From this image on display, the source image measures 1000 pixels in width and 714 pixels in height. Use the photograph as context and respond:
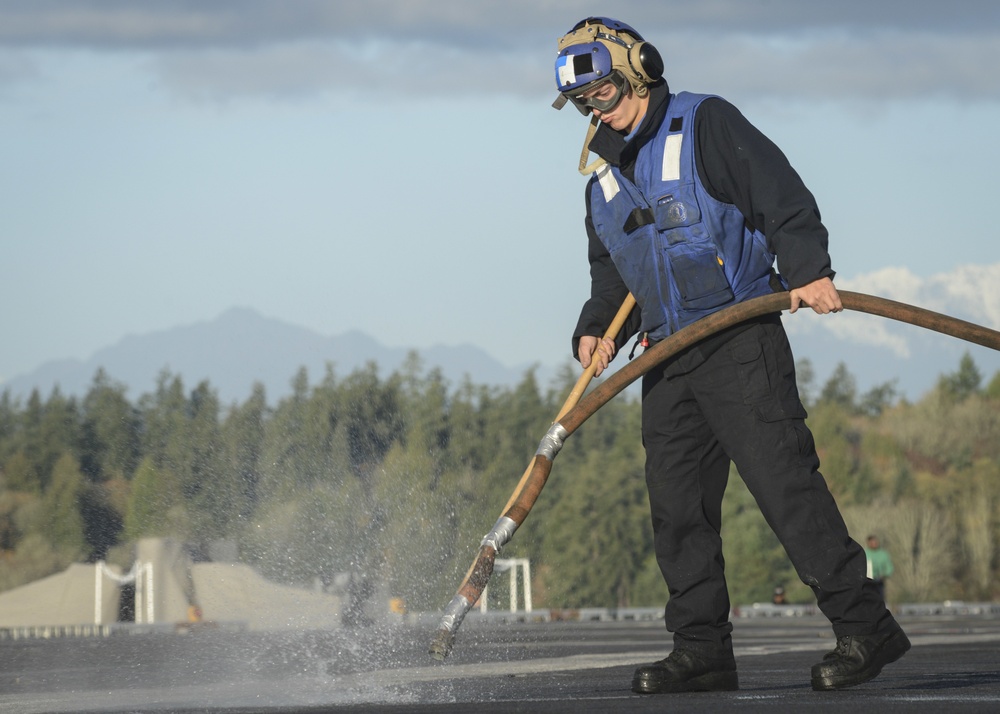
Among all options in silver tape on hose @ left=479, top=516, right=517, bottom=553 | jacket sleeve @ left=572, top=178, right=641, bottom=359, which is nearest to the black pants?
jacket sleeve @ left=572, top=178, right=641, bottom=359

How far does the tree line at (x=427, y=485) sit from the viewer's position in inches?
1834

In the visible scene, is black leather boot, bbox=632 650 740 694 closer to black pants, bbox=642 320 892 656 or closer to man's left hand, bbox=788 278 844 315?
black pants, bbox=642 320 892 656

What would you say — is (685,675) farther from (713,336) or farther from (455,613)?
(713,336)

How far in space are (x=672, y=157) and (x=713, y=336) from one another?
0.65 metres

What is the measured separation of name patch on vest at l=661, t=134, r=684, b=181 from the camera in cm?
576

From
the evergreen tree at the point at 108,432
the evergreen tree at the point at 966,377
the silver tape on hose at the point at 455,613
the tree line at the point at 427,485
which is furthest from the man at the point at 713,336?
the evergreen tree at the point at 966,377

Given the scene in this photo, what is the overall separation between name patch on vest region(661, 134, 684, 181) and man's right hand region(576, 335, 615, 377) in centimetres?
81

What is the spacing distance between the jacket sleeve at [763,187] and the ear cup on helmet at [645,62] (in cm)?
21

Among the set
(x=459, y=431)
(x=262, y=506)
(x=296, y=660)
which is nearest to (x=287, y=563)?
(x=262, y=506)

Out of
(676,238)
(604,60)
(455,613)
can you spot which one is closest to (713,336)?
(676,238)

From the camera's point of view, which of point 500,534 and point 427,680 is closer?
point 500,534

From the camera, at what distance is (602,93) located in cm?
589

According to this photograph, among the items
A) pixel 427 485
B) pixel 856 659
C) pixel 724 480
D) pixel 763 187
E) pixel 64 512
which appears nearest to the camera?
pixel 856 659

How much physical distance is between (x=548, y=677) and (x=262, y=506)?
3388 cm
